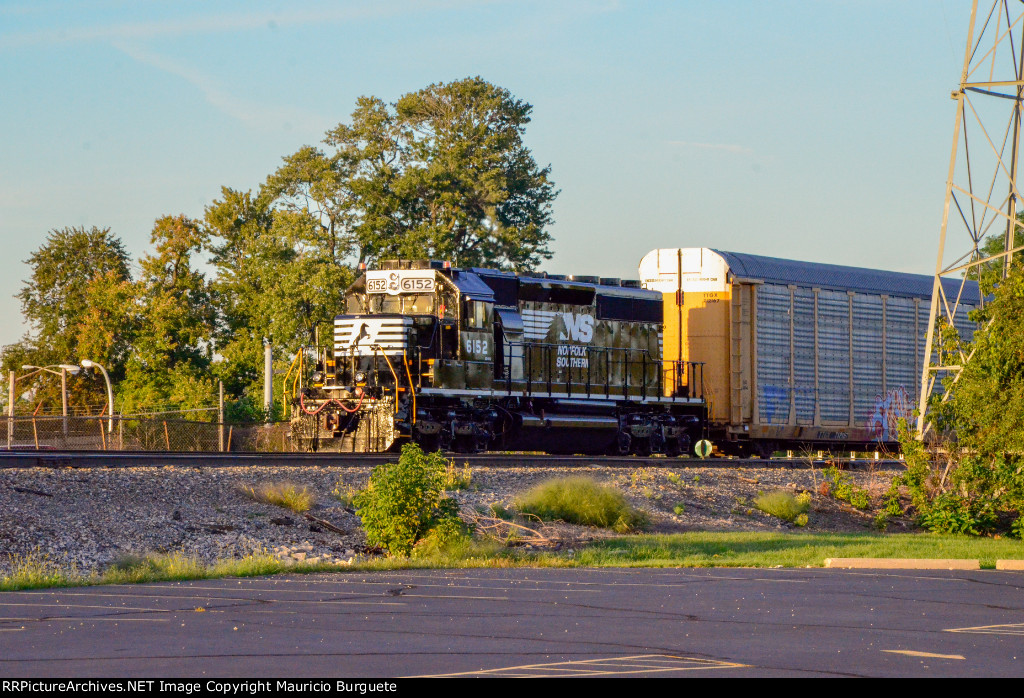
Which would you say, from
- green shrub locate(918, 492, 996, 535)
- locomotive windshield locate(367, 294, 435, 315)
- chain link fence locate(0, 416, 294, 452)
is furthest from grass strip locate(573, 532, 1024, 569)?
chain link fence locate(0, 416, 294, 452)

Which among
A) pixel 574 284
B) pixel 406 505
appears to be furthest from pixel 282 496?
pixel 574 284

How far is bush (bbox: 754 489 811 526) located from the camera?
2281 centimetres

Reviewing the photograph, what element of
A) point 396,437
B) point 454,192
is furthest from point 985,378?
point 454,192

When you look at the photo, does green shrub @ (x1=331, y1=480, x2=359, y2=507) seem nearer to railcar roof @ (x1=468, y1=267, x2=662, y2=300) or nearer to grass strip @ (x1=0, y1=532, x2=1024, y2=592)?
grass strip @ (x1=0, y1=532, x2=1024, y2=592)

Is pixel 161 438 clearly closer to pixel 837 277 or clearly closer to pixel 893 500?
pixel 837 277

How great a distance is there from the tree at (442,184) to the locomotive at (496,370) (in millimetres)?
23581

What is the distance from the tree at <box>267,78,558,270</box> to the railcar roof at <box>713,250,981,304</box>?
22608 mm

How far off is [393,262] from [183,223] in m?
42.8

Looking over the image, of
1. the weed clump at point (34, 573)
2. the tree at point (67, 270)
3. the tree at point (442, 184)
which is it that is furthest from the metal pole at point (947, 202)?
the tree at point (67, 270)

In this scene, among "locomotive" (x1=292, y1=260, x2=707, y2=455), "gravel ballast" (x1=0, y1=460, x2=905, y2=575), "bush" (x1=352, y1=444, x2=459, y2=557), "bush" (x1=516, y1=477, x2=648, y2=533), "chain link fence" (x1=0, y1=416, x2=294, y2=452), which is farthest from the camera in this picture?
"chain link fence" (x1=0, y1=416, x2=294, y2=452)

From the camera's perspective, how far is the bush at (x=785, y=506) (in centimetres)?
2281

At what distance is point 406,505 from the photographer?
1655cm

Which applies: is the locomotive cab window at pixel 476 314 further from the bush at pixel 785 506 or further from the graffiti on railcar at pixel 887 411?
the graffiti on railcar at pixel 887 411

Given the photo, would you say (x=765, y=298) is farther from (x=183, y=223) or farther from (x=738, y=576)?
(x=183, y=223)
